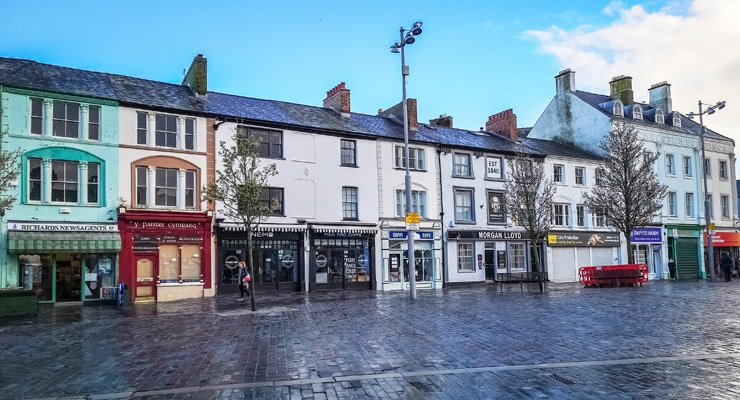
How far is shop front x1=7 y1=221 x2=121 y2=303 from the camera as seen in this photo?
21.6 m

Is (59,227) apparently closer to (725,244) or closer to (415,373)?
(415,373)

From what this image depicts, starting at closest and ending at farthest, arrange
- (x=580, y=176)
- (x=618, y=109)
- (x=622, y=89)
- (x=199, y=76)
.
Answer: (x=199, y=76) → (x=580, y=176) → (x=618, y=109) → (x=622, y=89)

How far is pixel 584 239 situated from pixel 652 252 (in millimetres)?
6948

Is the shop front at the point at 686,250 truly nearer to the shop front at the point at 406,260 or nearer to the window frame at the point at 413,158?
the shop front at the point at 406,260

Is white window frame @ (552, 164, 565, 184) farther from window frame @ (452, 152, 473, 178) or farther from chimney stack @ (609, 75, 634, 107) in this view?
chimney stack @ (609, 75, 634, 107)

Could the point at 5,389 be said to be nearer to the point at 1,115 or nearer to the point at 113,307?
the point at 113,307

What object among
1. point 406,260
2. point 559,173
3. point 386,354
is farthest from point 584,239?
point 386,354

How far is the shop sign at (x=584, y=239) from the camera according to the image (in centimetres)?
3659

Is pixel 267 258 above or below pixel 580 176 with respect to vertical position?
below

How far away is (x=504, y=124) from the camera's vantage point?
1550 inches

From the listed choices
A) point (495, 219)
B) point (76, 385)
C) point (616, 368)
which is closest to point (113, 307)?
point (76, 385)

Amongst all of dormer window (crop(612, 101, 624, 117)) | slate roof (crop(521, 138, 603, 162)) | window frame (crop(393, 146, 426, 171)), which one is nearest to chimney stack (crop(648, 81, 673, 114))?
dormer window (crop(612, 101, 624, 117))

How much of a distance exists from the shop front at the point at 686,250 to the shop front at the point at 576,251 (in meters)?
5.45

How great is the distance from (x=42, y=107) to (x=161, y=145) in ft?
15.9
